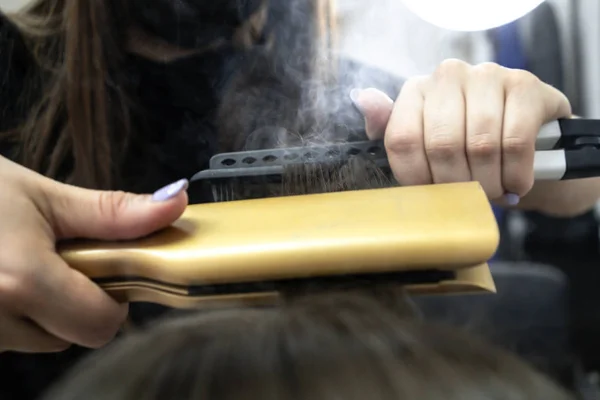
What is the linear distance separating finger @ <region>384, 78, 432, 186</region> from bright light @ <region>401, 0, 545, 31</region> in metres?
0.20

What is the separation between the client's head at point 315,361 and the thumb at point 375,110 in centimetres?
16

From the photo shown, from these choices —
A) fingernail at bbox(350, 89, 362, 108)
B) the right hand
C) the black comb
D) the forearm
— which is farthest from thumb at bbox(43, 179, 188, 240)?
the forearm

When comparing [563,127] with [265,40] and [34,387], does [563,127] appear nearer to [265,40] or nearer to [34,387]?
[265,40]

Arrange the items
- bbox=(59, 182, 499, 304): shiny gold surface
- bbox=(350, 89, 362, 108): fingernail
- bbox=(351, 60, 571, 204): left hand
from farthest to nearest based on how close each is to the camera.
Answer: bbox=(350, 89, 362, 108): fingernail → bbox=(351, 60, 571, 204): left hand → bbox=(59, 182, 499, 304): shiny gold surface

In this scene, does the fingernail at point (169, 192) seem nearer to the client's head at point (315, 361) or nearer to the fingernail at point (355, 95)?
the client's head at point (315, 361)

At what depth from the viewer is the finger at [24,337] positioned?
0.37m

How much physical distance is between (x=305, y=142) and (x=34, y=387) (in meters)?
0.35

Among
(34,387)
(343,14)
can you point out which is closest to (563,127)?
(343,14)

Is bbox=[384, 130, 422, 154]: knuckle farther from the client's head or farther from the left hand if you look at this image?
the client's head

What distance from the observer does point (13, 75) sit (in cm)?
61

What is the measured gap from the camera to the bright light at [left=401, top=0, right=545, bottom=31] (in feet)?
1.92

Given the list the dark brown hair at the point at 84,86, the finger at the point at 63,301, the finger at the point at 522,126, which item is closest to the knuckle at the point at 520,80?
the finger at the point at 522,126

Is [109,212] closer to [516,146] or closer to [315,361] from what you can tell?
[315,361]

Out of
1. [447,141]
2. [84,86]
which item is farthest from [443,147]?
[84,86]
